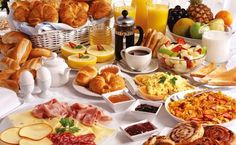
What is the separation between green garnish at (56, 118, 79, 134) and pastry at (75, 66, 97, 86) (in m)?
0.37

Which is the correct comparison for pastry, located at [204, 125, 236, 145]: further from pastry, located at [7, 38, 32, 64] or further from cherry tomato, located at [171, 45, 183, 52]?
A: pastry, located at [7, 38, 32, 64]

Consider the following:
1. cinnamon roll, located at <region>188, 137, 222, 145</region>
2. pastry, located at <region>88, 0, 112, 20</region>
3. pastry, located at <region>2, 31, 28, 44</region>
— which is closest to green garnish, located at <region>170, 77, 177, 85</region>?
cinnamon roll, located at <region>188, 137, 222, 145</region>

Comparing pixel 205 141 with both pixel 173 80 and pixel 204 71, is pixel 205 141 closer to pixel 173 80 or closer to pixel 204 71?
pixel 173 80

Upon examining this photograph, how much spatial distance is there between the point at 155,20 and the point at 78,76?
0.65 m

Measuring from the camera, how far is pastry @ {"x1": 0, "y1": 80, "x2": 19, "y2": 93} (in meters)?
1.81

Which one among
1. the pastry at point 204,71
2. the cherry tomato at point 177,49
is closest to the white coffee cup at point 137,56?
the cherry tomato at point 177,49

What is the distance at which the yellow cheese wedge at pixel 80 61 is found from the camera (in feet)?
6.54

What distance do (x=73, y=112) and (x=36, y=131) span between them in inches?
7.2

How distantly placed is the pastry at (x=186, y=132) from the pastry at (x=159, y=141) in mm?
37

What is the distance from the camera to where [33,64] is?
198 cm

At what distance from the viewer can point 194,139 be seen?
1.35 m

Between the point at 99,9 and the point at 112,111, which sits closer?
the point at 112,111

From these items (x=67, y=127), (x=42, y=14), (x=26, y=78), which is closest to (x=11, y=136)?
(x=67, y=127)

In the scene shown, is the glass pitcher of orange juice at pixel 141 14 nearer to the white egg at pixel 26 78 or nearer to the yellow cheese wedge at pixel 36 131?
the white egg at pixel 26 78
